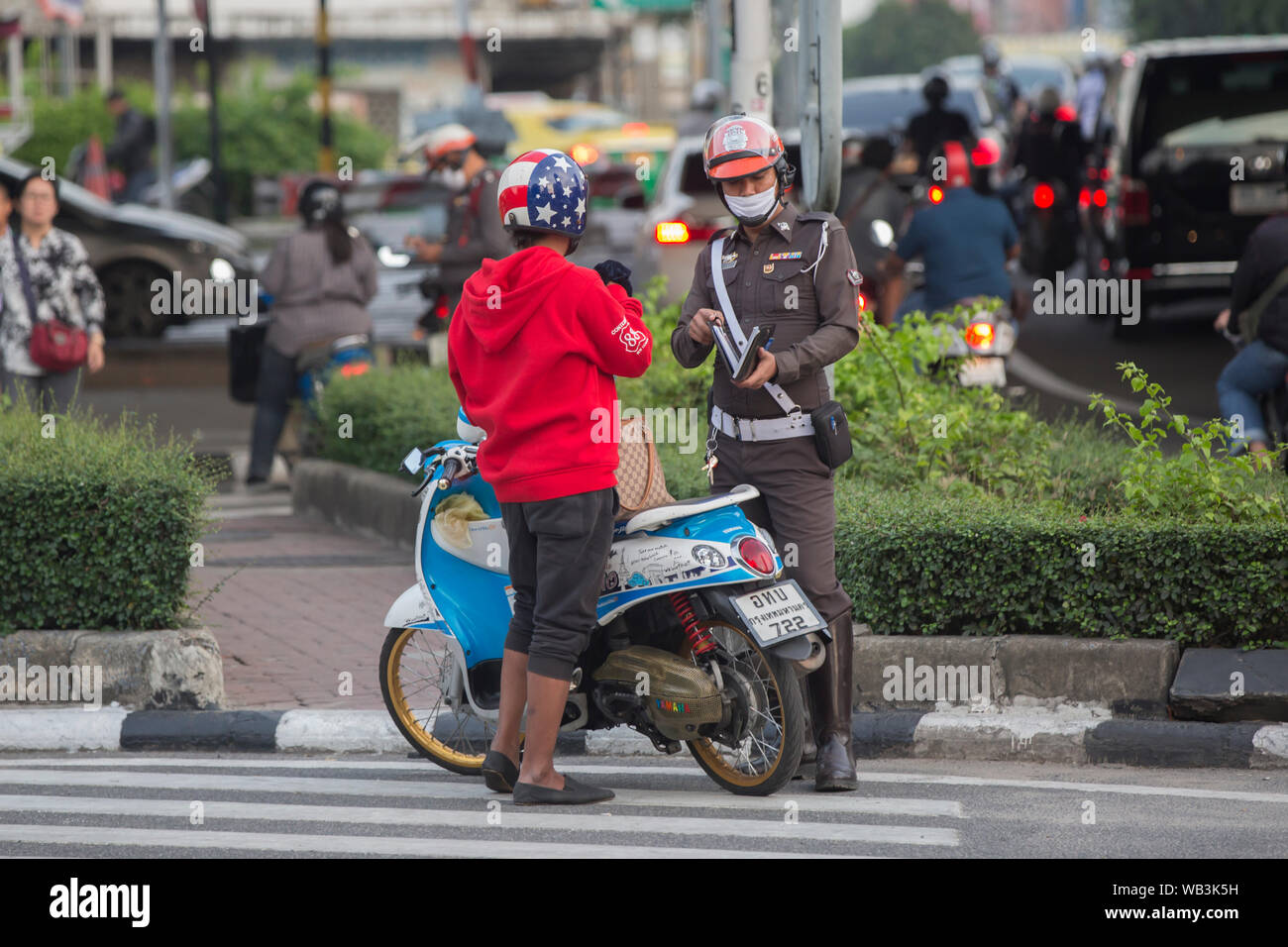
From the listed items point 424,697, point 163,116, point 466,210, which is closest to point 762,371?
point 424,697

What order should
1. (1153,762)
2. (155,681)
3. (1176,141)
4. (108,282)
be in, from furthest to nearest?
(108,282)
(1176,141)
(155,681)
(1153,762)

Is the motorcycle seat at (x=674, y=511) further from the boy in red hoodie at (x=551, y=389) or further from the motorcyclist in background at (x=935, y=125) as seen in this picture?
the motorcyclist in background at (x=935, y=125)

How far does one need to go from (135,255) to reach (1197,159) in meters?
8.95

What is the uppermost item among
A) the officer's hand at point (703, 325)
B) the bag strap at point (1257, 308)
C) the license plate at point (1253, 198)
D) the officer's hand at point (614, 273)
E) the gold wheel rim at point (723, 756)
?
the license plate at point (1253, 198)

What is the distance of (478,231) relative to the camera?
11086 millimetres

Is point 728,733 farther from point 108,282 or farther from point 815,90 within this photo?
point 108,282

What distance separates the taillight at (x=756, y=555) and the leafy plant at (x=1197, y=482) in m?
1.80

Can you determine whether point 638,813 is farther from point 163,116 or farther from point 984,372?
point 163,116

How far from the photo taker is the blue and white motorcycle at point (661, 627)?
5730 mm

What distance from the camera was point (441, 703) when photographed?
6.47 m

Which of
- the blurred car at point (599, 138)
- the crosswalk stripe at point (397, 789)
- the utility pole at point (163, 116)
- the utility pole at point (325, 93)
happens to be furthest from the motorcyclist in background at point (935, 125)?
the blurred car at point (599, 138)
